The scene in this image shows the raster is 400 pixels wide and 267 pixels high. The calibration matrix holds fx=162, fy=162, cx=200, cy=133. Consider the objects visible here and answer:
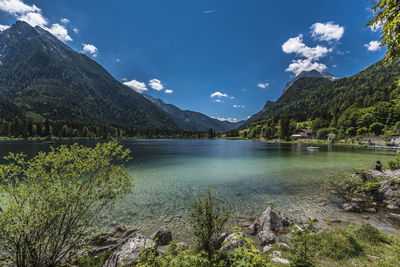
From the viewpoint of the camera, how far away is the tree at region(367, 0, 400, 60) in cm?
747

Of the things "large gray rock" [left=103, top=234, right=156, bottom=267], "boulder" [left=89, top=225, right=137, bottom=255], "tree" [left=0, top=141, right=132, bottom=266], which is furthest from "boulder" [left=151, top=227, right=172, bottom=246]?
"tree" [left=0, top=141, right=132, bottom=266]

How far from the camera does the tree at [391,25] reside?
7.47 meters

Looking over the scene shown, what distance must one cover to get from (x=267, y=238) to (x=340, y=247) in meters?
3.63

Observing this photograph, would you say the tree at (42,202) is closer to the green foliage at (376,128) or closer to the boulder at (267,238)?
the boulder at (267,238)

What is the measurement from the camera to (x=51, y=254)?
25.5ft

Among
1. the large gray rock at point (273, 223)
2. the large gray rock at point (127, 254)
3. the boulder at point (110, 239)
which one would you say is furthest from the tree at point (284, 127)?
the large gray rock at point (127, 254)

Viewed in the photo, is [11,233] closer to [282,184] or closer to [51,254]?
[51,254]

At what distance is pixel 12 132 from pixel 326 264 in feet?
712

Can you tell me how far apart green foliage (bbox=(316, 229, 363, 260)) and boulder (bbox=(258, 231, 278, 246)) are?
93.5 inches

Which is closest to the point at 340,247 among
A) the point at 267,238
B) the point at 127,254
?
the point at 267,238

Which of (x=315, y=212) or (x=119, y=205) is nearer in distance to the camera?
(x=315, y=212)

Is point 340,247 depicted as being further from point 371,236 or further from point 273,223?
point 273,223

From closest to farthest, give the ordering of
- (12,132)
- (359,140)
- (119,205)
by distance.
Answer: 1. (119,205)
2. (359,140)
3. (12,132)

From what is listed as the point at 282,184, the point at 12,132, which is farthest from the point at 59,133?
the point at 282,184
